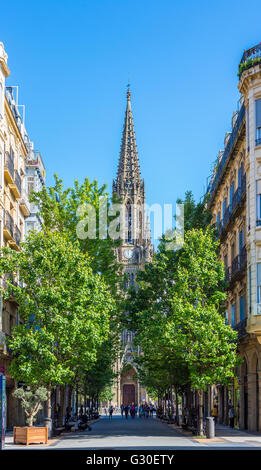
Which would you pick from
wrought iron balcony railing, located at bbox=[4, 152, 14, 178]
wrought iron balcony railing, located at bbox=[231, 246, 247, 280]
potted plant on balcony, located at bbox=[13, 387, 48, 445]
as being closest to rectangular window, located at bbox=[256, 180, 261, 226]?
wrought iron balcony railing, located at bbox=[231, 246, 247, 280]

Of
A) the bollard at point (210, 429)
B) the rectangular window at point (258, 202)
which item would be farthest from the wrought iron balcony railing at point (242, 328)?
the bollard at point (210, 429)

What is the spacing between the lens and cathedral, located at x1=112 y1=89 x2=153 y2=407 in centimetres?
12331

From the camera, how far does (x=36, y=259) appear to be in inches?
1352

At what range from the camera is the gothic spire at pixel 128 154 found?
131375 mm

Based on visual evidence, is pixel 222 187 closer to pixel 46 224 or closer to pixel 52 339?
pixel 46 224

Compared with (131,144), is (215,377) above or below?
below

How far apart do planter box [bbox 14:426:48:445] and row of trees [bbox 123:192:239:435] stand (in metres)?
8.69

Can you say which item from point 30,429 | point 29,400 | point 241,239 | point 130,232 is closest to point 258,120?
point 241,239

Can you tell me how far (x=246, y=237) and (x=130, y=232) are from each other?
9172 cm

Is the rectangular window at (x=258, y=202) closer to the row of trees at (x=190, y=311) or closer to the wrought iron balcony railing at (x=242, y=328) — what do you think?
the row of trees at (x=190, y=311)

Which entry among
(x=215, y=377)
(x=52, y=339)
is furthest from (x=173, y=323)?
(x=52, y=339)

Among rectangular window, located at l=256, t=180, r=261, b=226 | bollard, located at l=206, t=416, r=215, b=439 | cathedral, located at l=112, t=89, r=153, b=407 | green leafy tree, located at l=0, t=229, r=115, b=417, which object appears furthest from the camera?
cathedral, located at l=112, t=89, r=153, b=407

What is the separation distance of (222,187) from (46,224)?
13.3 m

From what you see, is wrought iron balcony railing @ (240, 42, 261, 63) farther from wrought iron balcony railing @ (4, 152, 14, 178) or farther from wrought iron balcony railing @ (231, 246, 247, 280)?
wrought iron balcony railing @ (4, 152, 14, 178)
